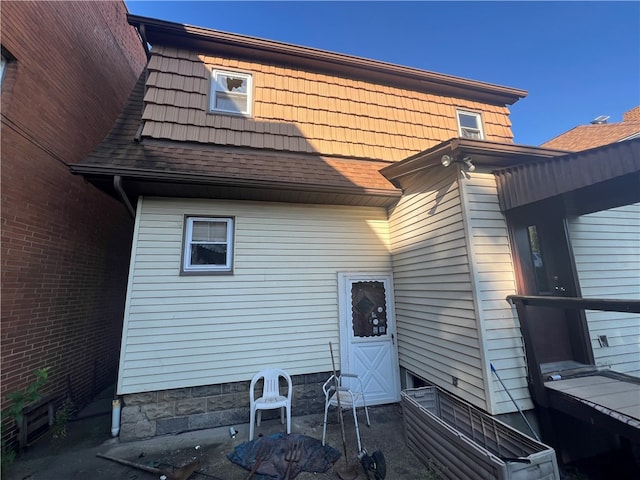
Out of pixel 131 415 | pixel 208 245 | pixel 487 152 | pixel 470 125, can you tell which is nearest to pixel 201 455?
pixel 131 415

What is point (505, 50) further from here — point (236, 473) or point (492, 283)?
point (236, 473)

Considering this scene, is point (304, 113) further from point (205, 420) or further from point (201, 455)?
point (201, 455)

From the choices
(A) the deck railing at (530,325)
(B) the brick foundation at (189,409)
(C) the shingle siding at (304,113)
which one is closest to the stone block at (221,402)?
(B) the brick foundation at (189,409)

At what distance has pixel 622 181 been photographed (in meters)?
2.73

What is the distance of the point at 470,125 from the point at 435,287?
438 cm

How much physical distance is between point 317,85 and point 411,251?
3813 millimetres

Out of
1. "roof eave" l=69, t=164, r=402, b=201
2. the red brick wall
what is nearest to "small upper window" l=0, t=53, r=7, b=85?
the red brick wall

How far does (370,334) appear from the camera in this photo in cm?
461

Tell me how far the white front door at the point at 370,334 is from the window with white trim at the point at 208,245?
2.01 meters

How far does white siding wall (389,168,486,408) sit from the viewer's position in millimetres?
3305

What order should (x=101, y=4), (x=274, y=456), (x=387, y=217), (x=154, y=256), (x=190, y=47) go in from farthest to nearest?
(x=101, y=4), (x=387, y=217), (x=190, y=47), (x=154, y=256), (x=274, y=456)

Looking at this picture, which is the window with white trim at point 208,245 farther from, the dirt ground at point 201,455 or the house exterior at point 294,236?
the dirt ground at point 201,455

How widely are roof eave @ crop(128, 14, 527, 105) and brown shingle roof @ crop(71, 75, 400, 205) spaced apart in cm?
126

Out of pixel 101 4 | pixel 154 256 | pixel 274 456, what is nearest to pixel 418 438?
pixel 274 456
